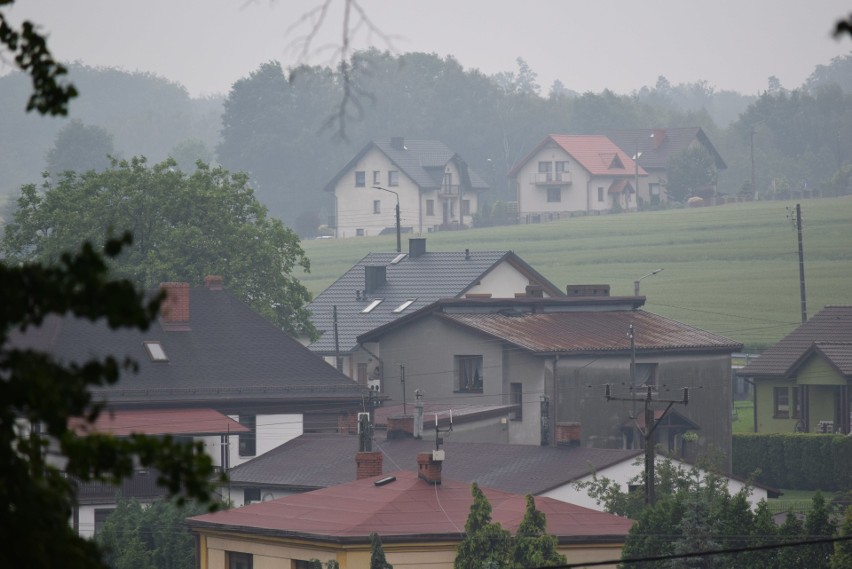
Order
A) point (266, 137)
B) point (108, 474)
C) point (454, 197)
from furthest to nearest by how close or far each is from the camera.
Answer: point (266, 137), point (454, 197), point (108, 474)

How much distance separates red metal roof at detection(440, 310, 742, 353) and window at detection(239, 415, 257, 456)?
864cm

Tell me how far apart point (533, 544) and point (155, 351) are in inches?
1019

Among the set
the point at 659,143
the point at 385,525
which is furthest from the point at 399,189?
the point at 385,525

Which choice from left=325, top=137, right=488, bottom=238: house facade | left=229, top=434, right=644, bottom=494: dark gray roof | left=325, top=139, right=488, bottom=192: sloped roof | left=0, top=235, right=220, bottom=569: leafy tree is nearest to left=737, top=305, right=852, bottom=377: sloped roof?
left=229, top=434, right=644, bottom=494: dark gray roof

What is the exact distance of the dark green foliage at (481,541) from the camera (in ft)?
105

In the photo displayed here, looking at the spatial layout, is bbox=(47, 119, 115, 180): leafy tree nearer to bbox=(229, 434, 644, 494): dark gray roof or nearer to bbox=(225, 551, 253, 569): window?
bbox=(229, 434, 644, 494): dark gray roof

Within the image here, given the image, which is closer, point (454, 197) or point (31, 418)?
point (31, 418)

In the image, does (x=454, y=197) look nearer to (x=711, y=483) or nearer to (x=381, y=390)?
(x=381, y=390)

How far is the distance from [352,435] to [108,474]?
45.0 meters

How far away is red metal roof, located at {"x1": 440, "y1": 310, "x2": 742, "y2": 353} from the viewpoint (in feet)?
188

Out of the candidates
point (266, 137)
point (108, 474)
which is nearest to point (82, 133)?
point (266, 137)

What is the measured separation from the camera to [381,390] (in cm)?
6200

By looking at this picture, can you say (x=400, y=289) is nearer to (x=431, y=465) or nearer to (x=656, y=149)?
(x=431, y=465)

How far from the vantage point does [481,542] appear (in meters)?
32.4
